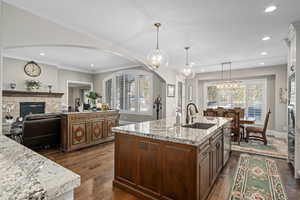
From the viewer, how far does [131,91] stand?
24.3 feet

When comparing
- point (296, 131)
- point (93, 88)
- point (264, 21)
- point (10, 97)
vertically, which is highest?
point (264, 21)

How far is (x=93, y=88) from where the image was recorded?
8742 mm

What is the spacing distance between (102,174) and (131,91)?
16.5 feet

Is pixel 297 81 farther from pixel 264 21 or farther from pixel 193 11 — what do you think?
pixel 193 11

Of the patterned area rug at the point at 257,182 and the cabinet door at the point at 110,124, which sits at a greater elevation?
the cabinet door at the point at 110,124

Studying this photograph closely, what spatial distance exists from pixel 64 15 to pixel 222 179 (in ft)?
A: 13.1

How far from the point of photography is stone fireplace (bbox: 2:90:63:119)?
5391 mm

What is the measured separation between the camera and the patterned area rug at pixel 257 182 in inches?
85.0

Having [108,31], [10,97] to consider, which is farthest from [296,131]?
[10,97]

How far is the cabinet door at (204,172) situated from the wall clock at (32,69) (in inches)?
277

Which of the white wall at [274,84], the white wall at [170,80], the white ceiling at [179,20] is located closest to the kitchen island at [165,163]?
the white ceiling at [179,20]

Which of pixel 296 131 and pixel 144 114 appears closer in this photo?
pixel 296 131

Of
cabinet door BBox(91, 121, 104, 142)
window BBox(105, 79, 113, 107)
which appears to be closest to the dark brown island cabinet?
cabinet door BBox(91, 121, 104, 142)

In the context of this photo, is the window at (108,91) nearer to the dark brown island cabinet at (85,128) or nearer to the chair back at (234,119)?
the dark brown island cabinet at (85,128)
